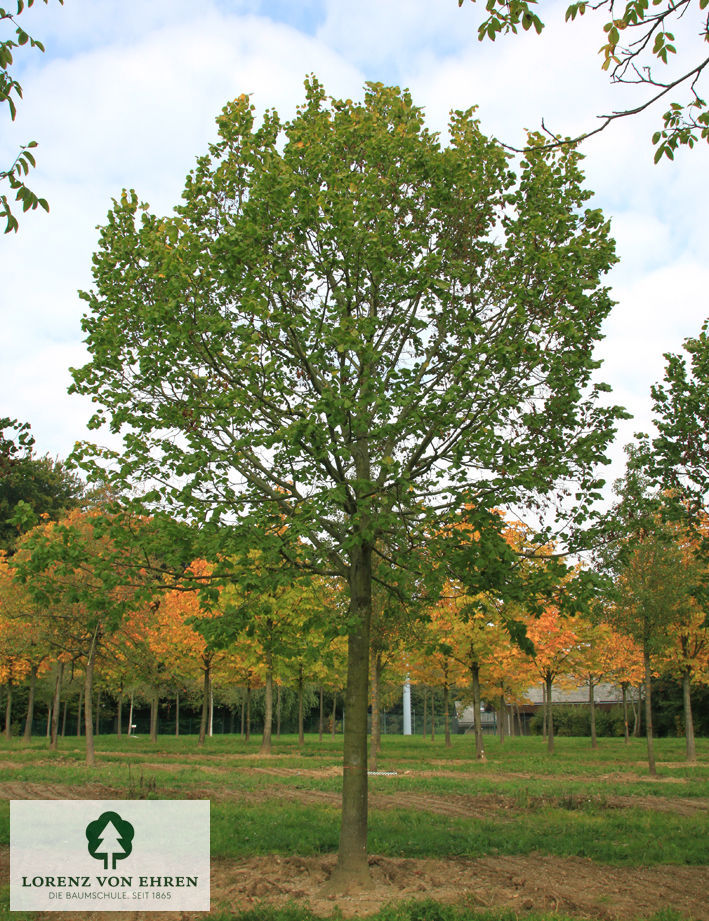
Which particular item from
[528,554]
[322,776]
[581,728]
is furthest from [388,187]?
[581,728]

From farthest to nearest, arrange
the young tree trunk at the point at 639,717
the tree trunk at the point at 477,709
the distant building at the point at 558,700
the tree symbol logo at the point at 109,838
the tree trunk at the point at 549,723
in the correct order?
the distant building at the point at 558,700, the young tree trunk at the point at 639,717, the tree trunk at the point at 549,723, the tree trunk at the point at 477,709, the tree symbol logo at the point at 109,838

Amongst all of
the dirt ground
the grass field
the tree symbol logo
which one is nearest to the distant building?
the grass field

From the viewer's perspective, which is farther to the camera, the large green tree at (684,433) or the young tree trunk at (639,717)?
the young tree trunk at (639,717)

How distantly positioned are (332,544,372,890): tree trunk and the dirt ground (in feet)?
0.89

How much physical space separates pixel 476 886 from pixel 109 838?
3.80 metres

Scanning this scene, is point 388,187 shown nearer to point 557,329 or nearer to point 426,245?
point 426,245

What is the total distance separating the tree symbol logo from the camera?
7.41m

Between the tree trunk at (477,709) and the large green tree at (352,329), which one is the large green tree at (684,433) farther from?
the tree trunk at (477,709)

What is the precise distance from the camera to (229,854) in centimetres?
916

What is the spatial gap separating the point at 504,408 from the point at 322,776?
45.2ft

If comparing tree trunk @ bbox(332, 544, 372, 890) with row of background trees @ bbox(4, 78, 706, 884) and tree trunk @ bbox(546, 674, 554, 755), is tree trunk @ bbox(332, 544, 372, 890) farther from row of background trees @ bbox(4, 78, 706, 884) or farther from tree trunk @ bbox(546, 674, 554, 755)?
tree trunk @ bbox(546, 674, 554, 755)

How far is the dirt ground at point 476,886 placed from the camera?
6934 millimetres

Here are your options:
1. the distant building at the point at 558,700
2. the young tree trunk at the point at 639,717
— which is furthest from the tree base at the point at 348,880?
the distant building at the point at 558,700

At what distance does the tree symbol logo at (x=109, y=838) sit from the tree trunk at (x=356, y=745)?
2.21 m
